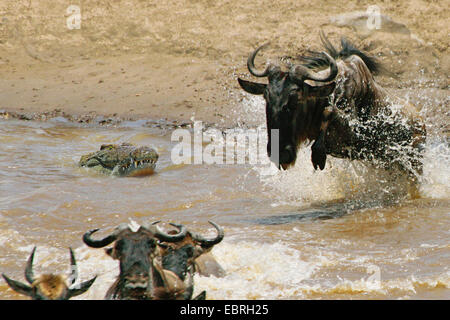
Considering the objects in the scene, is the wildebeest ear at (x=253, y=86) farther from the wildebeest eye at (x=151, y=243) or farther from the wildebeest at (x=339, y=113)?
the wildebeest eye at (x=151, y=243)

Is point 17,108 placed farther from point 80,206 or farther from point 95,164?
point 80,206

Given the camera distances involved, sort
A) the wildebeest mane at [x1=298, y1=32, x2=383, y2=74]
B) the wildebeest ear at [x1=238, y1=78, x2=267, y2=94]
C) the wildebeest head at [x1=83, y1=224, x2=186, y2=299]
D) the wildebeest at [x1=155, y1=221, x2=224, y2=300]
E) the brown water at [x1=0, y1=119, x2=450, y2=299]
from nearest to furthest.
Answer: the wildebeest head at [x1=83, y1=224, x2=186, y2=299]
the wildebeest at [x1=155, y1=221, x2=224, y2=300]
the brown water at [x1=0, y1=119, x2=450, y2=299]
the wildebeest ear at [x1=238, y1=78, x2=267, y2=94]
the wildebeest mane at [x1=298, y1=32, x2=383, y2=74]

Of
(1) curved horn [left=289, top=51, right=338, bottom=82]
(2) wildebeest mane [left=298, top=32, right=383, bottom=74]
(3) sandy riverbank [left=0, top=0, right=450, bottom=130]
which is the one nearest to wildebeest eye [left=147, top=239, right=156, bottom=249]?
(1) curved horn [left=289, top=51, right=338, bottom=82]

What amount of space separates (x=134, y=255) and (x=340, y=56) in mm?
4216

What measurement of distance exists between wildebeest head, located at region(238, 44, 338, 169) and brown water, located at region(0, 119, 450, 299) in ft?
2.28

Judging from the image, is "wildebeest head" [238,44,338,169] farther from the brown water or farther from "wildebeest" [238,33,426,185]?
the brown water

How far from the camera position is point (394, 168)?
292 inches

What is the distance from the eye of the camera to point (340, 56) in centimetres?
741

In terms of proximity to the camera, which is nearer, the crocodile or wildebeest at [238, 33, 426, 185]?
wildebeest at [238, 33, 426, 185]

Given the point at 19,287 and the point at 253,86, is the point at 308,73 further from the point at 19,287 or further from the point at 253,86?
the point at 19,287

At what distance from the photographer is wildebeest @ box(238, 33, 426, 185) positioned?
20.8 ft

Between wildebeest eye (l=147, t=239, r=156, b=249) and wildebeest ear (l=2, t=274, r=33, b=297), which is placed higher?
wildebeest eye (l=147, t=239, r=156, b=249)

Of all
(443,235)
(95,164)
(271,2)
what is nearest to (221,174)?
(95,164)

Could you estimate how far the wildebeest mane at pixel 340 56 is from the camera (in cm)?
720
